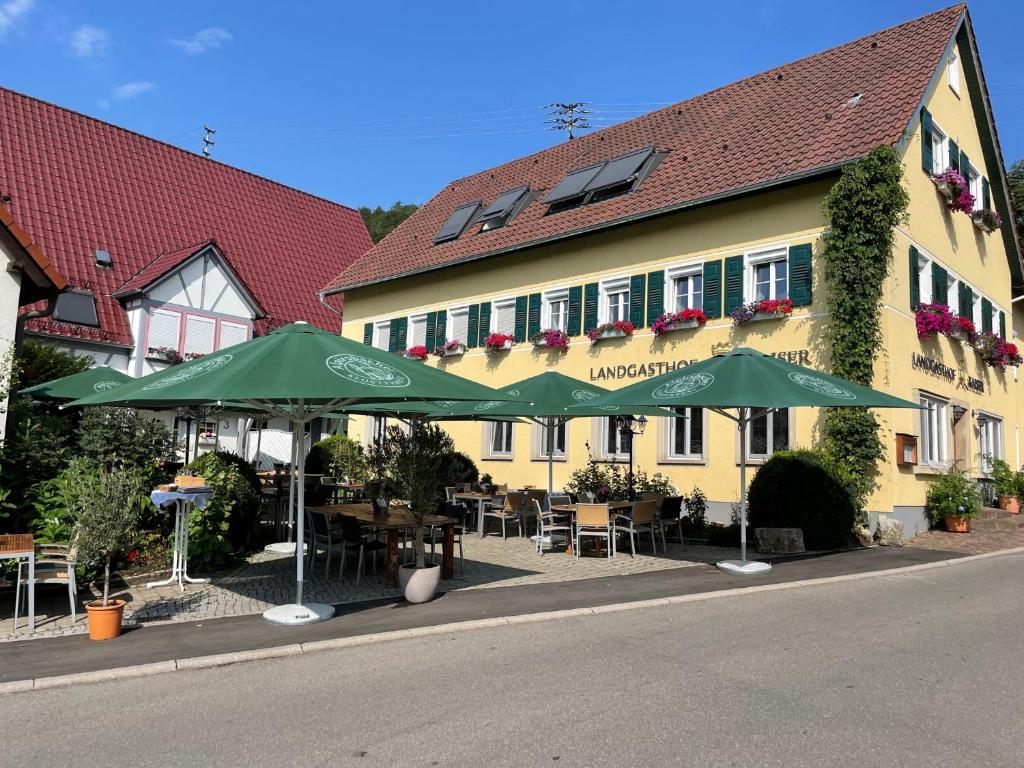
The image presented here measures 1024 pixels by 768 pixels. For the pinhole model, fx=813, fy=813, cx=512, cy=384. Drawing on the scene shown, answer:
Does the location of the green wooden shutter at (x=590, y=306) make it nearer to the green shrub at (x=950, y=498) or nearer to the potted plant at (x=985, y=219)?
the green shrub at (x=950, y=498)

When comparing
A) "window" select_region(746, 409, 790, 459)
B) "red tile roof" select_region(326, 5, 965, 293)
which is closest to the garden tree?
"red tile roof" select_region(326, 5, 965, 293)

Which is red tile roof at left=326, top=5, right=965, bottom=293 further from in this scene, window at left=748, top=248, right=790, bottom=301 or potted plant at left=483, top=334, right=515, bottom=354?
potted plant at left=483, top=334, right=515, bottom=354

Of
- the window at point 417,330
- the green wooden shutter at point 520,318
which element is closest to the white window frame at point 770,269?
the green wooden shutter at point 520,318

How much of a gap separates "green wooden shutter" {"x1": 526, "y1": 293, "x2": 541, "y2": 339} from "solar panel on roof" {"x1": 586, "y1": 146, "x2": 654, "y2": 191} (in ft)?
9.41

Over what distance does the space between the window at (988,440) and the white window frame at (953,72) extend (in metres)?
7.22

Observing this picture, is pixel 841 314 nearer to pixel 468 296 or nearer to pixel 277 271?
pixel 468 296

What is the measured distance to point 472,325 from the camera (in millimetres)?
20547

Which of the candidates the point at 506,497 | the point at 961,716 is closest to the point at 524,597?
the point at 961,716

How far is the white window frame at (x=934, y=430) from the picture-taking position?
15.4m

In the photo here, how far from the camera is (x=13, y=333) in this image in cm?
968

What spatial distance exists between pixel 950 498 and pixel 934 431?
162 centimetres

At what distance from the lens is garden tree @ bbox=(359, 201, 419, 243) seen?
40.9m

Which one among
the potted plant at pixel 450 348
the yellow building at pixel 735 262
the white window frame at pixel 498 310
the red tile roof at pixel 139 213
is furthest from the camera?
the red tile roof at pixel 139 213

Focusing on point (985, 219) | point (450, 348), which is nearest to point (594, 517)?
point (450, 348)
